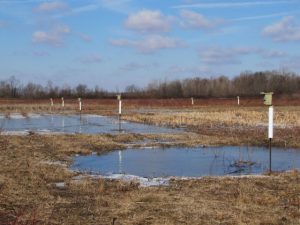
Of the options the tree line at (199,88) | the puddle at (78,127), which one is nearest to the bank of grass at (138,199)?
the puddle at (78,127)

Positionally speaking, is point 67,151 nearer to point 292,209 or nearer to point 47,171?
point 47,171

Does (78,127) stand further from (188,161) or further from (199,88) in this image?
(199,88)

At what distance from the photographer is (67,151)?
1557 cm

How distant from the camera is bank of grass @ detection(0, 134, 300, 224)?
731 centimetres

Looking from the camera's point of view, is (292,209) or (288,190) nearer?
(292,209)

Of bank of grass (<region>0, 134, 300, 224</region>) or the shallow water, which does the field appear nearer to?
bank of grass (<region>0, 134, 300, 224</region>)

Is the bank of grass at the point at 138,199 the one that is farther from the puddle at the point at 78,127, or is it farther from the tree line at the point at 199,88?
the tree line at the point at 199,88

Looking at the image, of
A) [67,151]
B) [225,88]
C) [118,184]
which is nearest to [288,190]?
[118,184]

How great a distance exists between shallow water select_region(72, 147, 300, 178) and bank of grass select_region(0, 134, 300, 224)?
1280 mm

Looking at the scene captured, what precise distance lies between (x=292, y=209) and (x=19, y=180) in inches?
202

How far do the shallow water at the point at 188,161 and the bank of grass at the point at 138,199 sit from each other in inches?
50.4

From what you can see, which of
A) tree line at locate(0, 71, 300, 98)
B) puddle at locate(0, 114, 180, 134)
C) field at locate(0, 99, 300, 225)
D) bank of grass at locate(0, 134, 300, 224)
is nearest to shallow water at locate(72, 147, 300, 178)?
field at locate(0, 99, 300, 225)

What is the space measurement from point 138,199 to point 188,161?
555cm

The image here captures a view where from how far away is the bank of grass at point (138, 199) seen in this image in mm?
7312
